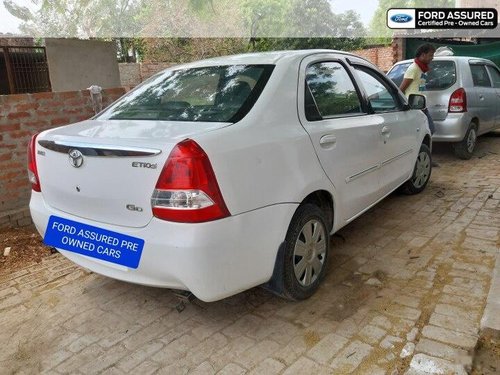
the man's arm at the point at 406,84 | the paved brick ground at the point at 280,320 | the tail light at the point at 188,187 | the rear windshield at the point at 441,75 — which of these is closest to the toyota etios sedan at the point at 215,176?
the tail light at the point at 188,187

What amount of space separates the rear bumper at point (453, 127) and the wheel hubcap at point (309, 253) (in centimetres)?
441

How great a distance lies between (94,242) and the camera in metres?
2.39

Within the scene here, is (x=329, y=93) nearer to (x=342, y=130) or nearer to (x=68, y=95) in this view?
(x=342, y=130)

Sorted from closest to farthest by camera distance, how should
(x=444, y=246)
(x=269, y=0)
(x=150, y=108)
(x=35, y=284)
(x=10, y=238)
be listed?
(x=150, y=108) < (x=35, y=284) < (x=444, y=246) < (x=10, y=238) < (x=269, y=0)

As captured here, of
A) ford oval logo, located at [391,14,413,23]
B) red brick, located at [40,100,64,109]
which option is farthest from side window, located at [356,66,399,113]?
ford oval logo, located at [391,14,413,23]

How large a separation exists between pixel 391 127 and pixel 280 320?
2.12 metres

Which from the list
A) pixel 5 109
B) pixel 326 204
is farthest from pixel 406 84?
pixel 5 109

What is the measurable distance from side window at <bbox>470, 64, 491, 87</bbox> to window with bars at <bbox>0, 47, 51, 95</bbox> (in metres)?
7.11

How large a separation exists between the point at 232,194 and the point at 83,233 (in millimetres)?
932

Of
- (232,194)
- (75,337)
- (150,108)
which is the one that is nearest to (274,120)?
(232,194)

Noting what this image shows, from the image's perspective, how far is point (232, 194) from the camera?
2174mm

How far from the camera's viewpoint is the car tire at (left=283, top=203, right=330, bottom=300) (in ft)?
8.55

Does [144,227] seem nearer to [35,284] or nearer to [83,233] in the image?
Answer: [83,233]

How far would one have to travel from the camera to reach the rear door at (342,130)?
285 cm
